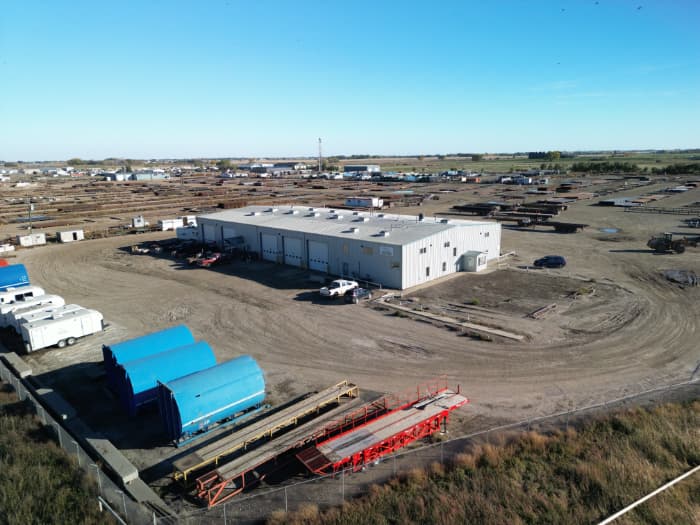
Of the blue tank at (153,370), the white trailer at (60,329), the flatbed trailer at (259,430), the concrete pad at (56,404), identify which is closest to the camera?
the flatbed trailer at (259,430)

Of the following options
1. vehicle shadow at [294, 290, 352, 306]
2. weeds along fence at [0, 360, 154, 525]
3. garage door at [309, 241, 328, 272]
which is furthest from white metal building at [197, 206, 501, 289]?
weeds along fence at [0, 360, 154, 525]

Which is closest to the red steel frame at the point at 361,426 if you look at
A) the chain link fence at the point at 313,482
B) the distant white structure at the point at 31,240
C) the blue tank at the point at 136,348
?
the chain link fence at the point at 313,482

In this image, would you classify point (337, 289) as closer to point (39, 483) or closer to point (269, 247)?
A: point (269, 247)

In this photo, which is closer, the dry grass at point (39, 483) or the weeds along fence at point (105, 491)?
the dry grass at point (39, 483)

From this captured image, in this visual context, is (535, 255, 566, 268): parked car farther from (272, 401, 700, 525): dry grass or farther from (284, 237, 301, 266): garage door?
(272, 401, 700, 525): dry grass

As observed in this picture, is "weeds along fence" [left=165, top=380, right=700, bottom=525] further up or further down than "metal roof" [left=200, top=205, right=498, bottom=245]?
further down

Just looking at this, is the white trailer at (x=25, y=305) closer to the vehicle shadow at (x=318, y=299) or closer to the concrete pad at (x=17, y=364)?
the concrete pad at (x=17, y=364)
